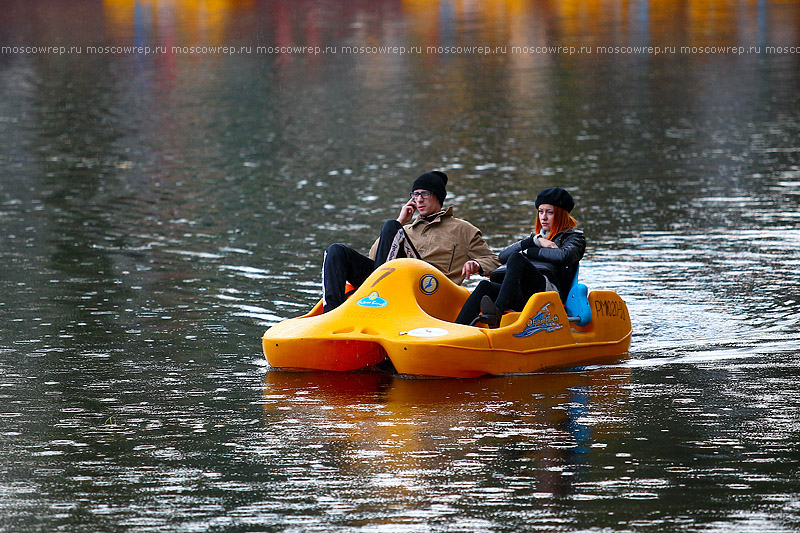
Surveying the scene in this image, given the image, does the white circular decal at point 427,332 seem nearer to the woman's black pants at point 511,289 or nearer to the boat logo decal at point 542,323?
the woman's black pants at point 511,289

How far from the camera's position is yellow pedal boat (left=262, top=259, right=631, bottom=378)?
370 inches

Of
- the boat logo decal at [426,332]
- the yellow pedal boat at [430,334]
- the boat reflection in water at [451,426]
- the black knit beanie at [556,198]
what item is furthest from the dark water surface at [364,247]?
the black knit beanie at [556,198]

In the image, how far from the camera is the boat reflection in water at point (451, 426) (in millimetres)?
7121

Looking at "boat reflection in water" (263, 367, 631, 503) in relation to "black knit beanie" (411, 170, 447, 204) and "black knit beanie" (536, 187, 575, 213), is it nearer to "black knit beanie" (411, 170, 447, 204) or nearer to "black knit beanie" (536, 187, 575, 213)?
"black knit beanie" (536, 187, 575, 213)

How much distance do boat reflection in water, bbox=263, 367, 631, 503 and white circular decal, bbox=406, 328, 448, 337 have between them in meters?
0.33

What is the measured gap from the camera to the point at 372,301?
9742mm

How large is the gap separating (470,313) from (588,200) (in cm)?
834

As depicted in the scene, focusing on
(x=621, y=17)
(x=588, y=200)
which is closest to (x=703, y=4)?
(x=621, y=17)

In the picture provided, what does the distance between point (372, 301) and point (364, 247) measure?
540cm

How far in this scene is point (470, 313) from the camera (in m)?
9.91

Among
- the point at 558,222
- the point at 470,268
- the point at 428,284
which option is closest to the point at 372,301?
the point at 428,284

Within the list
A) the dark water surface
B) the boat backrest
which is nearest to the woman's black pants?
the boat backrest

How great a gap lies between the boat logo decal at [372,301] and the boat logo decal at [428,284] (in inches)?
14.4

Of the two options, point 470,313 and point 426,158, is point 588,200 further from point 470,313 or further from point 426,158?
point 470,313
